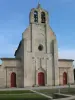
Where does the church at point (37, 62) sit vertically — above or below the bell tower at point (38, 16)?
below

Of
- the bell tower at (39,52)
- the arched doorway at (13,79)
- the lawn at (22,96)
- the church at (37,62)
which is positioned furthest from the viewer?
the bell tower at (39,52)

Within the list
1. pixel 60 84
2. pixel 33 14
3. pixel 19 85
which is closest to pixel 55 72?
pixel 60 84

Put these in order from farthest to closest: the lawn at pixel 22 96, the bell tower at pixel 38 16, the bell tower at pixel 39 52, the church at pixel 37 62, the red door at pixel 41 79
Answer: the bell tower at pixel 38 16 → the red door at pixel 41 79 → the bell tower at pixel 39 52 → the church at pixel 37 62 → the lawn at pixel 22 96

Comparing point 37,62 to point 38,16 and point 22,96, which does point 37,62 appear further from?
point 22,96

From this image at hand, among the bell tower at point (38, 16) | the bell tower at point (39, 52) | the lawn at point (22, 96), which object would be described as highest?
the bell tower at point (38, 16)

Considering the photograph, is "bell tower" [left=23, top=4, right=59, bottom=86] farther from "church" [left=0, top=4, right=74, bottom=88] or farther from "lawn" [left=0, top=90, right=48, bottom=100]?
"lawn" [left=0, top=90, right=48, bottom=100]

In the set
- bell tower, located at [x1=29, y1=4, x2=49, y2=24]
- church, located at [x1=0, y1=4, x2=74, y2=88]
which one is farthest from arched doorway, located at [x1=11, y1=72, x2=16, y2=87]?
bell tower, located at [x1=29, y1=4, x2=49, y2=24]

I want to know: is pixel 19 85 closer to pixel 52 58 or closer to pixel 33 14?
pixel 52 58

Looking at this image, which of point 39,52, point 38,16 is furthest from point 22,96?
point 38,16

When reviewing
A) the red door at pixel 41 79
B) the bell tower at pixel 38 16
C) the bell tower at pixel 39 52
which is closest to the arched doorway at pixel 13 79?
the bell tower at pixel 39 52

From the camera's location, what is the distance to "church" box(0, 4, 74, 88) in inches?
1785

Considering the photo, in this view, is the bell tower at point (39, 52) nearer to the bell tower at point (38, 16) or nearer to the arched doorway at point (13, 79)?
the bell tower at point (38, 16)

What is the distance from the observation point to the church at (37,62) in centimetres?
4534

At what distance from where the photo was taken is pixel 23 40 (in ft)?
151
